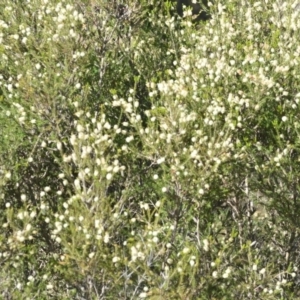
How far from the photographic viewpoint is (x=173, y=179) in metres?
8.13

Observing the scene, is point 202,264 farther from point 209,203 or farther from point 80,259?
point 80,259

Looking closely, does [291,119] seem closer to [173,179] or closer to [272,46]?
[272,46]

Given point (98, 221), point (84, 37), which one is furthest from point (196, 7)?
point (98, 221)

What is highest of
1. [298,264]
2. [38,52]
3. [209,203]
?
[38,52]

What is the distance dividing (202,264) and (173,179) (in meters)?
1.40

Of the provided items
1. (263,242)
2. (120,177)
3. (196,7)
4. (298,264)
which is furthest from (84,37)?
(196,7)

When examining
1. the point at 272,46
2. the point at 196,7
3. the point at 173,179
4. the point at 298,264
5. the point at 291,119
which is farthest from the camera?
the point at 196,7

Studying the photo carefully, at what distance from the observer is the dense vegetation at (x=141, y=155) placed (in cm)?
785

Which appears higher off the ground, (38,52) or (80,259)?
(38,52)

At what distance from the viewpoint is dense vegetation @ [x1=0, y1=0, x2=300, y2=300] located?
7848mm

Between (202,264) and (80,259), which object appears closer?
(80,259)

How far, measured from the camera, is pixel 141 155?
8.70 meters

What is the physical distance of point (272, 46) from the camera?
31.8 feet

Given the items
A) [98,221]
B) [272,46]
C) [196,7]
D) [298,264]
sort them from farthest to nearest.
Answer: [196,7] → [298,264] → [272,46] → [98,221]
